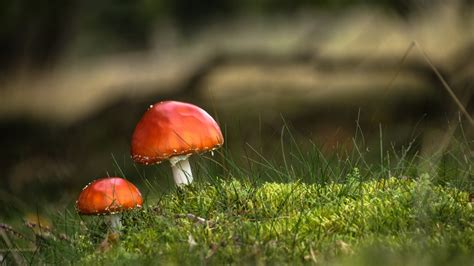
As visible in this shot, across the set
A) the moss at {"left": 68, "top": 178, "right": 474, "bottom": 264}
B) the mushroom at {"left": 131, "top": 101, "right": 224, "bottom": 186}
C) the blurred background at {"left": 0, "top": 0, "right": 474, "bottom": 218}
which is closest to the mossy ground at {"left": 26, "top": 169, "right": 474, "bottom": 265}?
the moss at {"left": 68, "top": 178, "right": 474, "bottom": 264}

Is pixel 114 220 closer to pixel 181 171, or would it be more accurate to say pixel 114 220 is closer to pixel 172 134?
pixel 181 171

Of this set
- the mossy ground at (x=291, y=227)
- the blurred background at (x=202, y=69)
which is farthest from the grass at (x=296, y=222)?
the blurred background at (x=202, y=69)

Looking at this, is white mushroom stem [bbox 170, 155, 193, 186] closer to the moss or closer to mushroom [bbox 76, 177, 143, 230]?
the moss

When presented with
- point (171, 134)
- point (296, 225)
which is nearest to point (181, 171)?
point (171, 134)

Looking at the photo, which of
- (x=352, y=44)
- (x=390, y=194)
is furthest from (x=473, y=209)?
(x=352, y=44)

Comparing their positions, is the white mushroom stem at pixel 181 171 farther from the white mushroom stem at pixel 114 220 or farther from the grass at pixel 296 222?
the white mushroom stem at pixel 114 220
